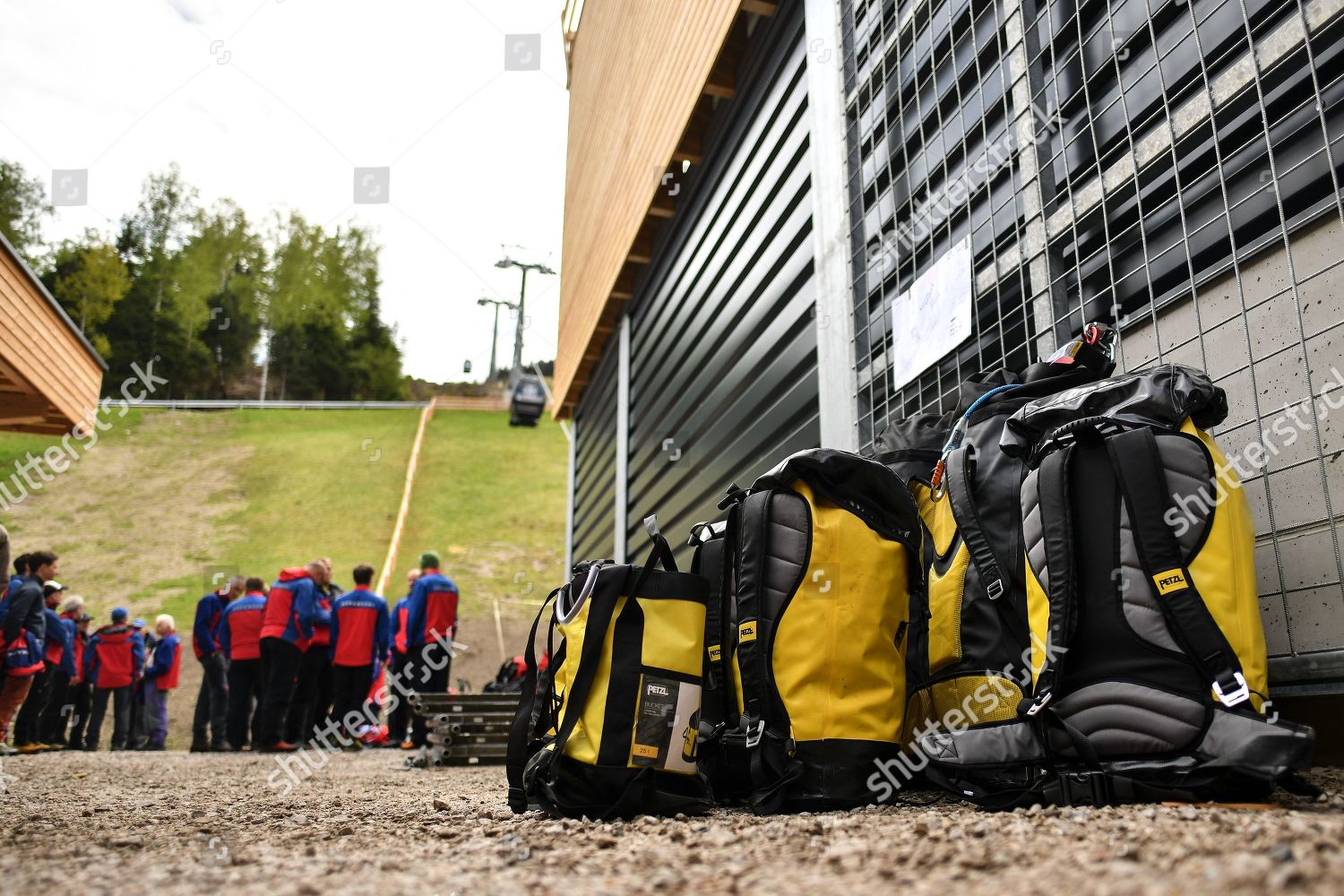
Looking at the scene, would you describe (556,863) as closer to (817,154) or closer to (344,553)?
(817,154)

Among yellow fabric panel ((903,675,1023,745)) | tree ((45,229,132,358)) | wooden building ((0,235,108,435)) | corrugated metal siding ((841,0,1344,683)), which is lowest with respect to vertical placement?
yellow fabric panel ((903,675,1023,745))

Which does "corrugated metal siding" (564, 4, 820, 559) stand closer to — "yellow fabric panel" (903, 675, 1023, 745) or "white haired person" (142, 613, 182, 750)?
"yellow fabric panel" (903, 675, 1023, 745)

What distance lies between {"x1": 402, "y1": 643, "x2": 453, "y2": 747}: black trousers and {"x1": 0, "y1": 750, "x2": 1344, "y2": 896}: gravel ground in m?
4.75

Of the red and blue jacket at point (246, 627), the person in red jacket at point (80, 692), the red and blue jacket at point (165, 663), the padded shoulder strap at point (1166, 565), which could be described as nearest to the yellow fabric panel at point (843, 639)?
the padded shoulder strap at point (1166, 565)

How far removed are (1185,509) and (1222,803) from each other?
55cm

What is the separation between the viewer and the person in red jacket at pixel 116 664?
9070 mm

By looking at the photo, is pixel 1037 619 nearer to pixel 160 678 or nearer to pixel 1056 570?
pixel 1056 570

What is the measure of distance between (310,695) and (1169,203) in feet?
25.4

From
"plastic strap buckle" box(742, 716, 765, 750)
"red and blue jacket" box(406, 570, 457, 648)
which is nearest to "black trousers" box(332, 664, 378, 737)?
"red and blue jacket" box(406, 570, 457, 648)

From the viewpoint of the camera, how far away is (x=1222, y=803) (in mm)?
1538

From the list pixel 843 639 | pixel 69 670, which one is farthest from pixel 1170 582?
pixel 69 670

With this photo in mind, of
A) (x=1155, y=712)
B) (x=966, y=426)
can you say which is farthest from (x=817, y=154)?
(x=1155, y=712)

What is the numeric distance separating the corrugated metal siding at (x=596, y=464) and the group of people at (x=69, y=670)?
14.4 ft

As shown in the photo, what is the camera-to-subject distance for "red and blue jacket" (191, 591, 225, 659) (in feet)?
28.3
